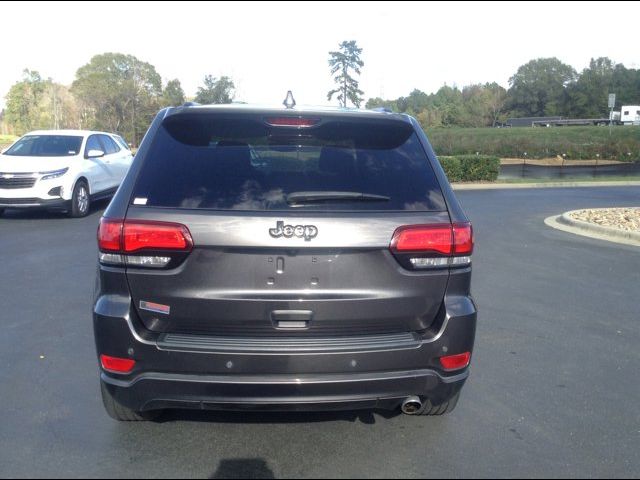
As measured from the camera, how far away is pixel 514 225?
13164 mm

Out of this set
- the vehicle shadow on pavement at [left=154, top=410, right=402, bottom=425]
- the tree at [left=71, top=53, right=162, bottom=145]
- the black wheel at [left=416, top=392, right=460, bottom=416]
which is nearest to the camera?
the black wheel at [left=416, top=392, right=460, bottom=416]

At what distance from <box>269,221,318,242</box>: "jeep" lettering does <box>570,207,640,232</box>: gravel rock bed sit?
10030 mm

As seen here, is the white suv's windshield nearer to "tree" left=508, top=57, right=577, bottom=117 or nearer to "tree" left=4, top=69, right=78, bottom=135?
"tree" left=4, top=69, right=78, bottom=135

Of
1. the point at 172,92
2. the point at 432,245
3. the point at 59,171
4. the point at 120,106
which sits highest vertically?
the point at 172,92

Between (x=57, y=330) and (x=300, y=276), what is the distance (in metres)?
3.45

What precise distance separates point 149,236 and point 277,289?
0.68m

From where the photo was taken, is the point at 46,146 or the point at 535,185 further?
the point at 535,185

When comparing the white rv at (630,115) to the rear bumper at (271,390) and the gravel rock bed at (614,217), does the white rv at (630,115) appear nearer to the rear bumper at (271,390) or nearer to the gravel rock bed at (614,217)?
the gravel rock bed at (614,217)

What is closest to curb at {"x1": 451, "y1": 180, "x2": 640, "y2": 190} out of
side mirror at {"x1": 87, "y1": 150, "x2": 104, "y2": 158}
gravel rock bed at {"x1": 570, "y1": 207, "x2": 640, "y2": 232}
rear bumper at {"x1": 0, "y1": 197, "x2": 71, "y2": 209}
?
gravel rock bed at {"x1": 570, "y1": 207, "x2": 640, "y2": 232}

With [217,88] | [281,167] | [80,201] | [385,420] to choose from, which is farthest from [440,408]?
[217,88]

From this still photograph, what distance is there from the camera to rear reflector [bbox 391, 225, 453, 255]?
318cm

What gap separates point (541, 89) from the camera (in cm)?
12225

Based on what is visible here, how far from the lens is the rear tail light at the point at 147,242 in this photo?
10.1ft

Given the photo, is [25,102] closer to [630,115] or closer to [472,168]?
[472,168]
